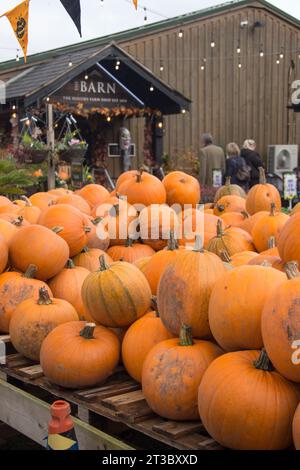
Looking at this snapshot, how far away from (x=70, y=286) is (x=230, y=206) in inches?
71.5

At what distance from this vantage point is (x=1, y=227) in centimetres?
359

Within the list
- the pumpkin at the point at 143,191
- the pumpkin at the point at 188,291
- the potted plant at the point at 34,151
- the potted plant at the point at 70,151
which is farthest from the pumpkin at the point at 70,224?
the potted plant at the point at 70,151

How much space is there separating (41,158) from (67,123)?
2.93m

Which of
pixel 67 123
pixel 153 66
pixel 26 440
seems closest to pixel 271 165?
pixel 153 66

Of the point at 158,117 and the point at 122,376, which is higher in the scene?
the point at 158,117

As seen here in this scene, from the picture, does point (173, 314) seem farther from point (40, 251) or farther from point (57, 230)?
point (57, 230)

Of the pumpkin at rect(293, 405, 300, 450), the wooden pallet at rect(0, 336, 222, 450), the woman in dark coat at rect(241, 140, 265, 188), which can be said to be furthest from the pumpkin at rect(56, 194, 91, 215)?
the woman in dark coat at rect(241, 140, 265, 188)

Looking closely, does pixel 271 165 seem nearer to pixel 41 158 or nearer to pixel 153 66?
pixel 153 66

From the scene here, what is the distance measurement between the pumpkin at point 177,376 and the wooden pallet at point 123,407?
2.2 inches

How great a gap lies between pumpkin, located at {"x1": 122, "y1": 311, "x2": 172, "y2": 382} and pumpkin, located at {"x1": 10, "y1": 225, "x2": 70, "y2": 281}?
2.76ft

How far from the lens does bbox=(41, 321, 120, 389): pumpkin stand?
247 centimetres

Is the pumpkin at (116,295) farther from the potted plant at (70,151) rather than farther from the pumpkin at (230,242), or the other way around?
the potted plant at (70,151)

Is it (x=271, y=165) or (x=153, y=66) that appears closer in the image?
(x=153, y=66)

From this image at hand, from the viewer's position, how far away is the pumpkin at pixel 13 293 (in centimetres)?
311
